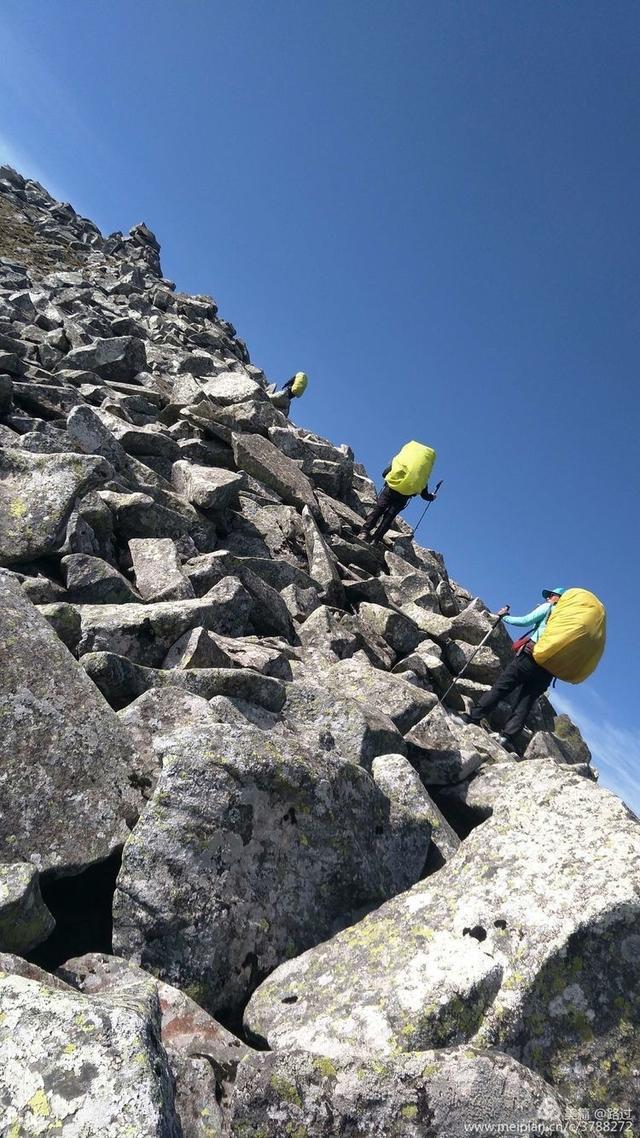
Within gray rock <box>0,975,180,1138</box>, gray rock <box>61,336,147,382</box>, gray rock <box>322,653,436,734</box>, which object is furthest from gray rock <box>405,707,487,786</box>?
gray rock <box>61,336,147,382</box>

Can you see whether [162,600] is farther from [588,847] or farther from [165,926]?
[588,847]

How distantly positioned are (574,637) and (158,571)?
8148 millimetres

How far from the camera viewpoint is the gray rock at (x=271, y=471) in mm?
17938

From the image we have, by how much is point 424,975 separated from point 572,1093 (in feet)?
4.05

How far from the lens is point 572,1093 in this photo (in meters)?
4.44

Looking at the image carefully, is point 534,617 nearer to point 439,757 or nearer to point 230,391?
point 439,757

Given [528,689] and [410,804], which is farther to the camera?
[528,689]

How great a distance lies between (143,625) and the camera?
8.55 meters

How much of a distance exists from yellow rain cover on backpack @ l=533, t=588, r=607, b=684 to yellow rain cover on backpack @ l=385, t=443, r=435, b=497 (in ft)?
23.8

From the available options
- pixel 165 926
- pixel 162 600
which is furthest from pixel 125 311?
pixel 165 926

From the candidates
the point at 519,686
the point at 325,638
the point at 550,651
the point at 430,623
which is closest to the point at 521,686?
the point at 519,686

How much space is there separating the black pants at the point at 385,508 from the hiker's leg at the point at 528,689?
7.64 meters

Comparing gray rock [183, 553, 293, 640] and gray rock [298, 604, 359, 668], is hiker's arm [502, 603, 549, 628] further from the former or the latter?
gray rock [183, 553, 293, 640]

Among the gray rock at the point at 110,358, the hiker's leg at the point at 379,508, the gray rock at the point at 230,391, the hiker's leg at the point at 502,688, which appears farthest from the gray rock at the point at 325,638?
the gray rock at the point at 110,358
